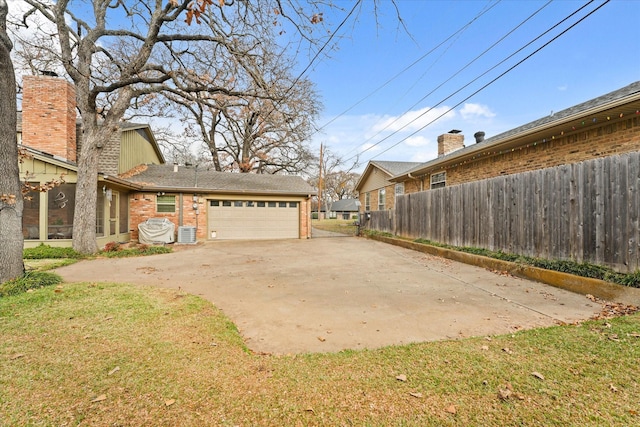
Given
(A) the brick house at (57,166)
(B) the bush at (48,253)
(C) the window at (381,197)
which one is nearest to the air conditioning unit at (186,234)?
(A) the brick house at (57,166)

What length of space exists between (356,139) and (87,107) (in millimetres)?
17775

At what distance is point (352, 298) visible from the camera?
4352 millimetres

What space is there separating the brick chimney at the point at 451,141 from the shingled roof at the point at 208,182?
7451 millimetres

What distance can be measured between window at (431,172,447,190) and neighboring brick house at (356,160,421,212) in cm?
100

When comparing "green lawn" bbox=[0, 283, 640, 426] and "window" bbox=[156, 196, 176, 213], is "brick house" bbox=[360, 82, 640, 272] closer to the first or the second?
"green lawn" bbox=[0, 283, 640, 426]

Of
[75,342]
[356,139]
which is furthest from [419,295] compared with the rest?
[356,139]

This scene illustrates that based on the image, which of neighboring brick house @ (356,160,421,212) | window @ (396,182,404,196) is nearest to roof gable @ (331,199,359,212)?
neighboring brick house @ (356,160,421,212)

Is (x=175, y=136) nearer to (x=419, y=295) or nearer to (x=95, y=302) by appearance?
→ (x=95, y=302)

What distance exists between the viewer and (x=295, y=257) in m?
8.49

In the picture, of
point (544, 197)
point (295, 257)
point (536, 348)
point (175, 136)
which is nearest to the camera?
point (536, 348)

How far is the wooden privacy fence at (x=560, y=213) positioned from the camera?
429cm

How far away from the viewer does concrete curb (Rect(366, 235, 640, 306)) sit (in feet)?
12.9

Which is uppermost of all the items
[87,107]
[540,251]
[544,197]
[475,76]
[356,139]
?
[356,139]

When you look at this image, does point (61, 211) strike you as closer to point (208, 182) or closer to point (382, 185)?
point (208, 182)
